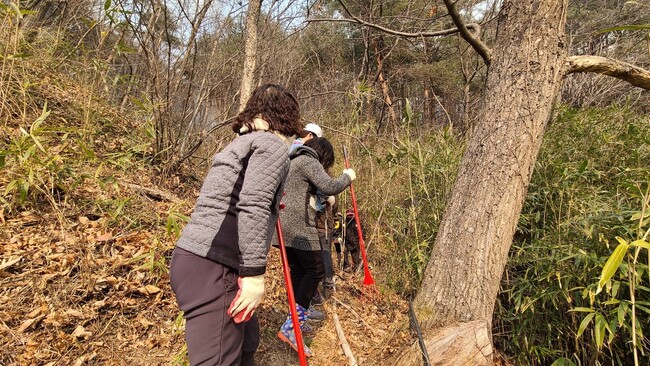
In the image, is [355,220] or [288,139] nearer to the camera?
[288,139]

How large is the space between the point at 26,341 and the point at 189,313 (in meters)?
1.19

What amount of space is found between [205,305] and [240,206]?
1.35 ft

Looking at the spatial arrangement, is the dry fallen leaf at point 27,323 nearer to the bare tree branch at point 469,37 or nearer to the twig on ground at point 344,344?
the twig on ground at point 344,344

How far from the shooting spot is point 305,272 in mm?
2619

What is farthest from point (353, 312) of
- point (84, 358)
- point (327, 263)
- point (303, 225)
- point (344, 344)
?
point (84, 358)

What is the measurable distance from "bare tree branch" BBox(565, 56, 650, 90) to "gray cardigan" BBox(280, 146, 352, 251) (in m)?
1.59

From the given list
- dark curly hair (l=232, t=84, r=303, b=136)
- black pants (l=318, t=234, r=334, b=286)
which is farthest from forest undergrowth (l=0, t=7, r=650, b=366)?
dark curly hair (l=232, t=84, r=303, b=136)

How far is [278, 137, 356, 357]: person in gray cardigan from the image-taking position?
2.58 metres

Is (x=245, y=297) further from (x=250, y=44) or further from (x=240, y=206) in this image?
(x=250, y=44)

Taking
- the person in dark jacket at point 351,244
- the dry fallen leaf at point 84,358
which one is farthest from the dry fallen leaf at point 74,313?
the person in dark jacket at point 351,244

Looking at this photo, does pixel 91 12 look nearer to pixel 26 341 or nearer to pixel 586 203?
pixel 26 341

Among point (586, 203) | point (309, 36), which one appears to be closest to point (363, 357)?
point (586, 203)

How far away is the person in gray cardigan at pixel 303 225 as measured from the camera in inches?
101

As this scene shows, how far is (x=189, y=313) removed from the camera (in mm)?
1412
